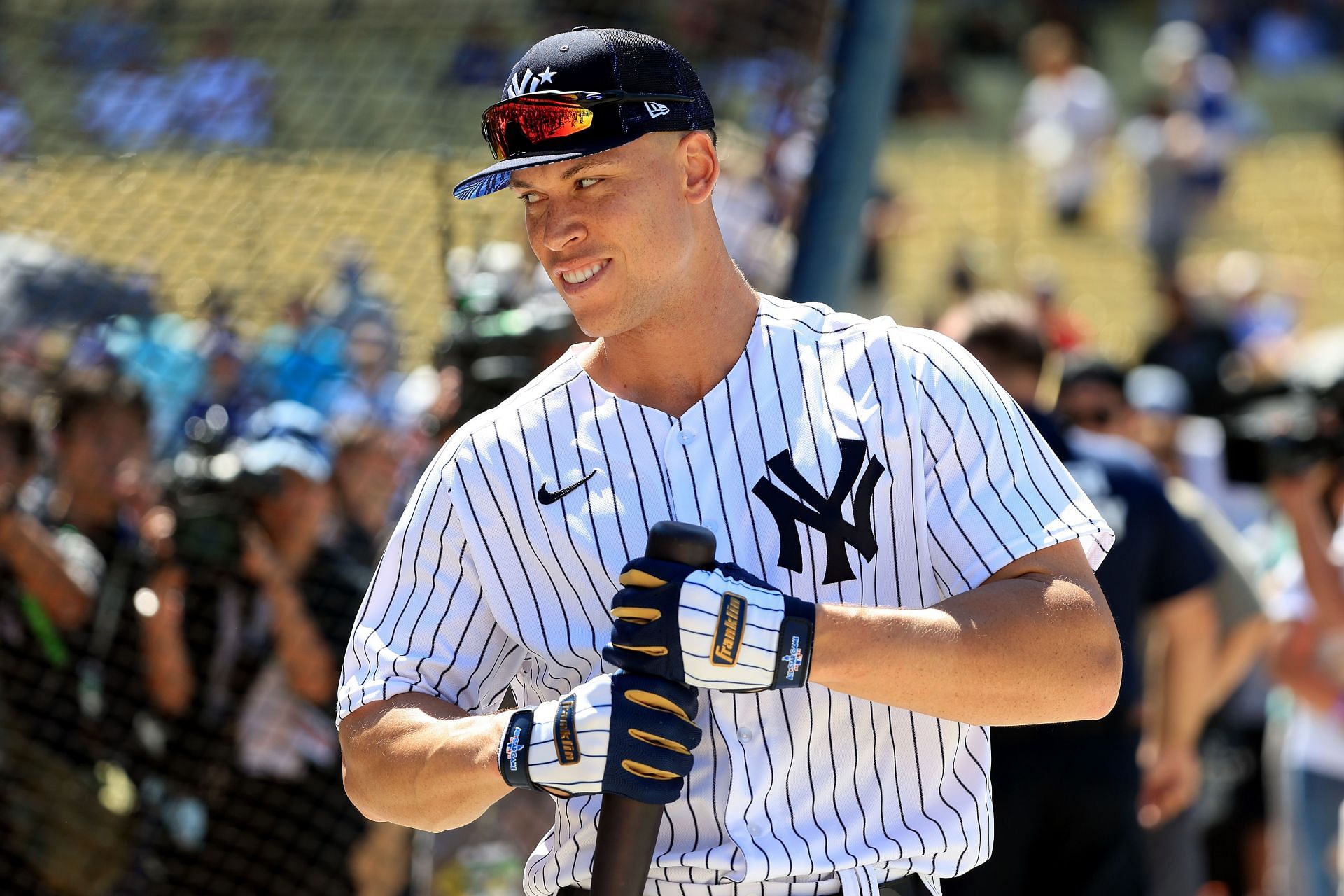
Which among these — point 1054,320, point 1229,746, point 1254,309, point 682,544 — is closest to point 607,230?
point 682,544

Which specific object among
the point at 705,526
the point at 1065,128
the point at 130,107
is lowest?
the point at 705,526

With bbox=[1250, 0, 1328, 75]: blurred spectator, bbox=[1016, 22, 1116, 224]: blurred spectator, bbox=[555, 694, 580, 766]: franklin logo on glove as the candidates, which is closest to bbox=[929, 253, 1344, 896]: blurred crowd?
bbox=[555, 694, 580, 766]: franklin logo on glove

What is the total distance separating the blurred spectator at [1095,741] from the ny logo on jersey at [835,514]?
183 cm

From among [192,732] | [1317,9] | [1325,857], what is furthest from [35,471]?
[1317,9]

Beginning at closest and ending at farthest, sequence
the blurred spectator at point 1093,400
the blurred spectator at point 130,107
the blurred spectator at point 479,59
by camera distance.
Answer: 1. the blurred spectator at point 1093,400
2. the blurred spectator at point 130,107
3. the blurred spectator at point 479,59

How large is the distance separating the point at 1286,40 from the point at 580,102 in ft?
54.8

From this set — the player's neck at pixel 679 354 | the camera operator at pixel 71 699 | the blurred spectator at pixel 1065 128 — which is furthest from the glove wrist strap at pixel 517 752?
the blurred spectator at pixel 1065 128

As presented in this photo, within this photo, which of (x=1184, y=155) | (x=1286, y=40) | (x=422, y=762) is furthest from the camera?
(x=1286, y=40)

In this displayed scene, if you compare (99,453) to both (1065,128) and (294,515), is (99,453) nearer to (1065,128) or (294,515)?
(294,515)

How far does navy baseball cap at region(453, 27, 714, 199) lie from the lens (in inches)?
69.8

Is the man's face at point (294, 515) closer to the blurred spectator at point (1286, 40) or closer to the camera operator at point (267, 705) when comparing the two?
the camera operator at point (267, 705)

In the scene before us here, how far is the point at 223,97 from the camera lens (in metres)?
5.14

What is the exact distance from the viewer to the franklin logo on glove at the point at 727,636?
1.56 metres

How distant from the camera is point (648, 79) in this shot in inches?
71.7
